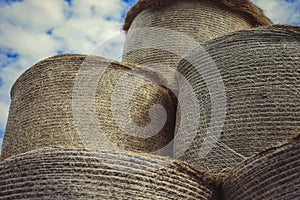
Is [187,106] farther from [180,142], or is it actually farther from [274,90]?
[274,90]

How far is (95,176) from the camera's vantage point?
150 centimetres

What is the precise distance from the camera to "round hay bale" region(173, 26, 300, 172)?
76.4 inches

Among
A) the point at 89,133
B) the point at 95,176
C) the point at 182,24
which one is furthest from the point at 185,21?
the point at 95,176

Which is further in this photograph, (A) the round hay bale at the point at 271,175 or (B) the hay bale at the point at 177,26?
(B) the hay bale at the point at 177,26

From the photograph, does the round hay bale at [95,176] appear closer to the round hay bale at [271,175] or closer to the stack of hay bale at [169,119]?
the stack of hay bale at [169,119]

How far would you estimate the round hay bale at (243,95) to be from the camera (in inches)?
76.4

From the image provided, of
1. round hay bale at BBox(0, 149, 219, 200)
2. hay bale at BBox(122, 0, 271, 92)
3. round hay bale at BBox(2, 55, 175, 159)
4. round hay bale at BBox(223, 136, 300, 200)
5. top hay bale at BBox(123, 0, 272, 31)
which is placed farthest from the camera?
top hay bale at BBox(123, 0, 272, 31)

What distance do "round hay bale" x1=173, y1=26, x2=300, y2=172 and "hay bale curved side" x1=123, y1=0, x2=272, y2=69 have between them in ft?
1.94

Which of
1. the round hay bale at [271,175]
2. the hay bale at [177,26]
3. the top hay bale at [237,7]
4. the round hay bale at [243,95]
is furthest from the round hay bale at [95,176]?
the top hay bale at [237,7]

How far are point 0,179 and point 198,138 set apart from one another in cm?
89

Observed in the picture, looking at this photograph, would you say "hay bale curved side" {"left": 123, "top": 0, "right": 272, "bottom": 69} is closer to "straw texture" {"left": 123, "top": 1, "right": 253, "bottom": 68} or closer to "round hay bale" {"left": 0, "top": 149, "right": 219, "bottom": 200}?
"straw texture" {"left": 123, "top": 1, "right": 253, "bottom": 68}

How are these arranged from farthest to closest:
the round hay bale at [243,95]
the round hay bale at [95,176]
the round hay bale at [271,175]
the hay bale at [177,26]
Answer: the hay bale at [177,26]
the round hay bale at [243,95]
the round hay bale at [95,176]
the round hay bale at [271,175]

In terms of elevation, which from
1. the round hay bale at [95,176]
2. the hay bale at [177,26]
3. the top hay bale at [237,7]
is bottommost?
the round hay bale at [95,176]

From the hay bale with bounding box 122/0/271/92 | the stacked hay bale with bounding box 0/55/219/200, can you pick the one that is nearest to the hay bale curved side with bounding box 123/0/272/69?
the hay bale with bounding box 122/0/271/92
